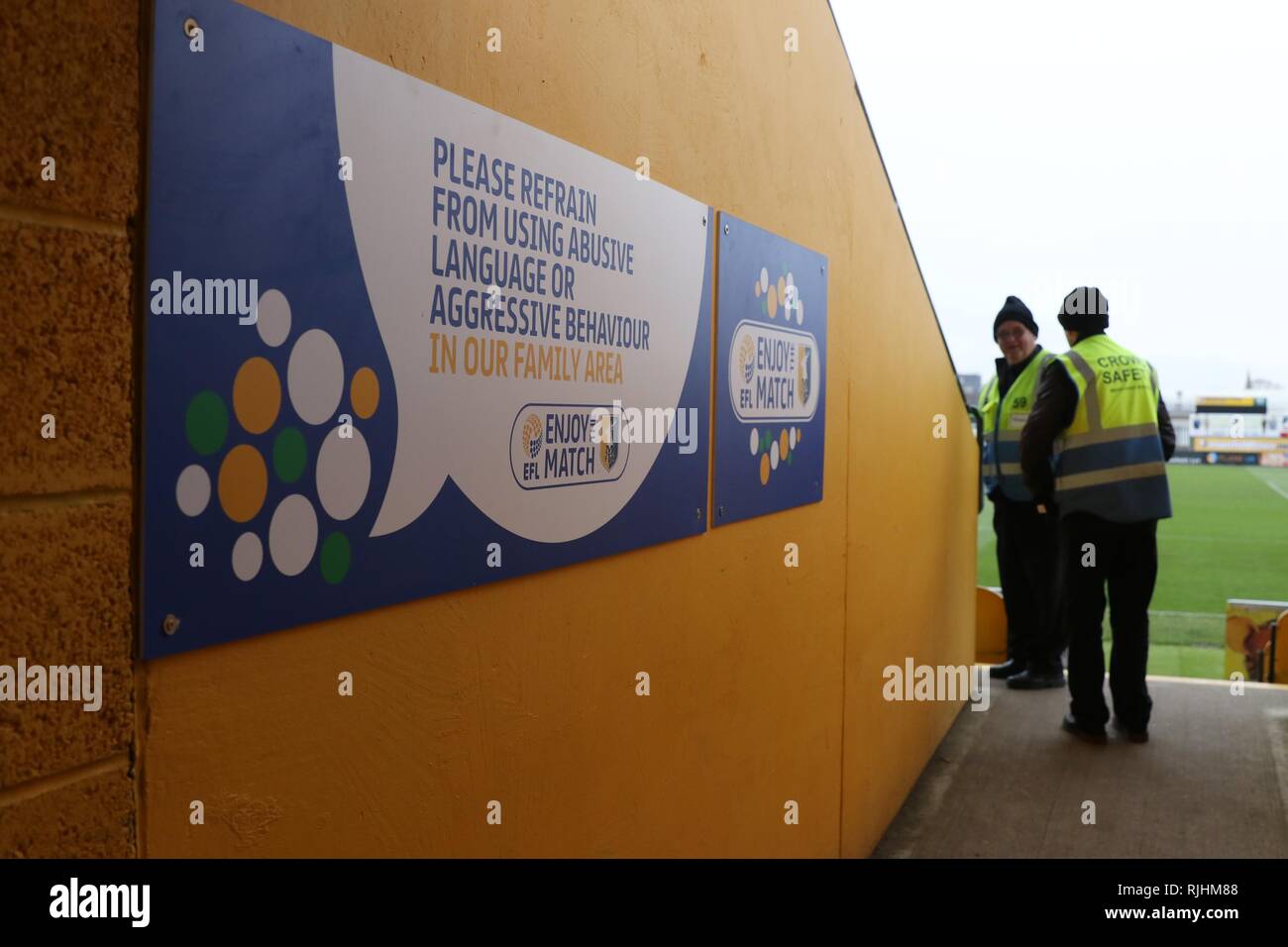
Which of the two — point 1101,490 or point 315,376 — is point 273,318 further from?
point 1101,490

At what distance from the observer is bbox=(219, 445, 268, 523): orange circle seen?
1121mm

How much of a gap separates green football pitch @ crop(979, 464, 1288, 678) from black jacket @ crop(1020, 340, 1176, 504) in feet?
9.48

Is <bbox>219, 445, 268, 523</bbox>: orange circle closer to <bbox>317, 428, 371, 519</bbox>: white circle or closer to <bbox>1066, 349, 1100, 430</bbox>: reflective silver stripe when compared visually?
<bbox>317, 428, 371, 519</bbox>: white circle

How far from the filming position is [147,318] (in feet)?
3.38

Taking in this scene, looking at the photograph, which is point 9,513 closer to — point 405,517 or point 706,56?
point 405,517

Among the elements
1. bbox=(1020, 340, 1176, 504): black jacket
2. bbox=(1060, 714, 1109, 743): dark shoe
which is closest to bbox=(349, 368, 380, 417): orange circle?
bbox=(1020, 340, 1176, 504): black jacket

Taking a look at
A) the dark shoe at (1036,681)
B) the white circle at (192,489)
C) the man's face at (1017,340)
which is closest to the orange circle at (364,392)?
the white circle at (192,489)

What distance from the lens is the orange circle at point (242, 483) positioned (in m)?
1.12

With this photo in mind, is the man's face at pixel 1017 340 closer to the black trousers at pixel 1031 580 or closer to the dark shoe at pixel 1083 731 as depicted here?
the black trousers at pixel 1031 580

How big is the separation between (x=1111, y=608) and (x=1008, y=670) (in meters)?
1.39
